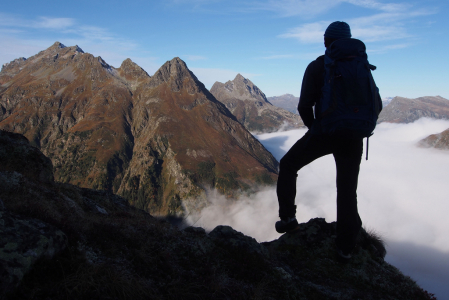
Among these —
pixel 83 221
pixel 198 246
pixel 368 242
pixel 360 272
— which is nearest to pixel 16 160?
pixel 83 221

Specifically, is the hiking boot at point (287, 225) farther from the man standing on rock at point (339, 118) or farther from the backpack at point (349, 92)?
the backpack at point (349, 92)

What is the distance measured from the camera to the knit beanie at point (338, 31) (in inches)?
247

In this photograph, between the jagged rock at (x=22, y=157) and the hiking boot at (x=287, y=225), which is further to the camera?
the jagged rock at (x=22, y=157)

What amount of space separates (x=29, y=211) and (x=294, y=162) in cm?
649

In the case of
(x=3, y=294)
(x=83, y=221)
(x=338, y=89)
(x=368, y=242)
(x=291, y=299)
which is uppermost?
(x=338, y=89)

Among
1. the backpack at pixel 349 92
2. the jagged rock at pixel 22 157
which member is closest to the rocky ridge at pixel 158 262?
the jagged rock at pixel 22 157

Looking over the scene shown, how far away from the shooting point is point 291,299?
553cm

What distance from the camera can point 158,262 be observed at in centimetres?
537

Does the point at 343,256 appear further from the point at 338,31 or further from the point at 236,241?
the point at 338,31

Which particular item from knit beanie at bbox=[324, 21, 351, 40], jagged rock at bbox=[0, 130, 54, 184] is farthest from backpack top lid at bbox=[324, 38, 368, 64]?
jagged rock at bbox=[0, 130, 54, 184]

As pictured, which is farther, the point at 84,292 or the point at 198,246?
the point at 198,246

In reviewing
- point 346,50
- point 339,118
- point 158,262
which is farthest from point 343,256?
point 346,50

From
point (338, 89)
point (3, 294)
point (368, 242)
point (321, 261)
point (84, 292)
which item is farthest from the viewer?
point (368, 242)

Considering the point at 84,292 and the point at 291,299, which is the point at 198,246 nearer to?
the point at 291,299
